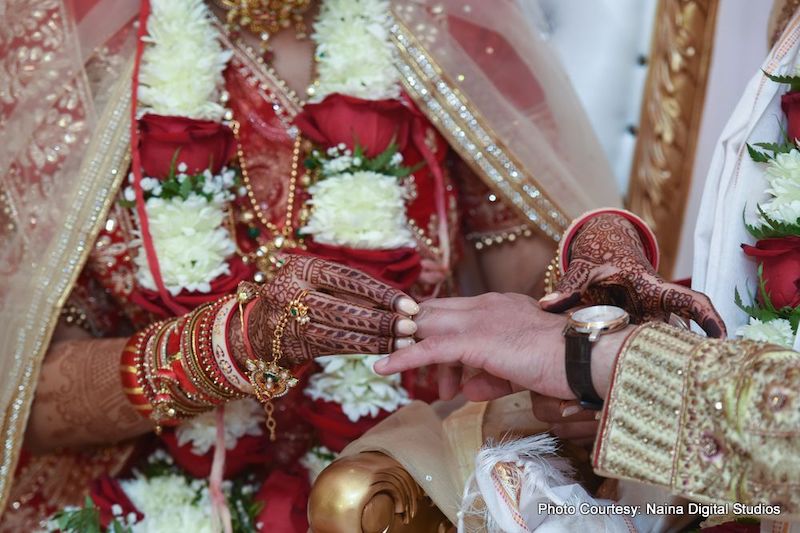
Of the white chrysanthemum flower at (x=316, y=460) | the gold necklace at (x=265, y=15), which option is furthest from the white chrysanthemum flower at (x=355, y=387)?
the gold necklace at (x=265, y=15)

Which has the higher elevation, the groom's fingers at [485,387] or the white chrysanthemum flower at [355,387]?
the groom's fingers at [485,387]

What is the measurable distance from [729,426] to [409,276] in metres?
0.68

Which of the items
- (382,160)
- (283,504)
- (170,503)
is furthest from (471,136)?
(170,503)

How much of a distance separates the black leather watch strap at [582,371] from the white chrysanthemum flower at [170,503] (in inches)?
26.9

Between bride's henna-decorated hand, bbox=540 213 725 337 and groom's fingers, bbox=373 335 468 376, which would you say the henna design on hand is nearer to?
groom's fingers, bbox=373 335 468 376

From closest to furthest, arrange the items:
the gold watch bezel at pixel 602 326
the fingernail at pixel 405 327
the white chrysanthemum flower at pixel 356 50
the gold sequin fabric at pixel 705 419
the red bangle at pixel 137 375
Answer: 1. the gold sequin fabric at pixel 705 419
2. the gold watch bezel at pixel 602 326
3. the fingernail at pixel 405 327
4. the red bangle at pixel 137 375
5. the white chrysanthemum flower at pixel 356 50

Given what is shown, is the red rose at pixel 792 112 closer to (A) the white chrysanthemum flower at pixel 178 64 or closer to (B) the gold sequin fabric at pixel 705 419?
(B) the gold sequin fabric at pixel 705 419

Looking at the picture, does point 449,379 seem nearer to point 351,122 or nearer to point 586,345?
point 586,345

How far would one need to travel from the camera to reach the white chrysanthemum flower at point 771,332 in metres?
1.11

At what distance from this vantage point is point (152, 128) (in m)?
1.44

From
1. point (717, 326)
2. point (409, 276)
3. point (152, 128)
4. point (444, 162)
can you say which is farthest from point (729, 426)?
point (152, 128)

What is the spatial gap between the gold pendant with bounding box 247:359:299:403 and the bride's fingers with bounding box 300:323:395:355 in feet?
0.29

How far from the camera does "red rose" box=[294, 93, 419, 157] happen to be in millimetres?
1465

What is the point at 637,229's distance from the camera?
1311 millimetres
